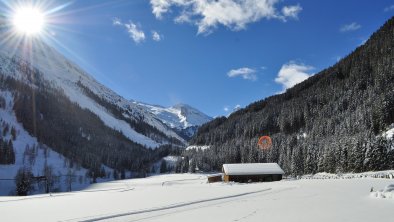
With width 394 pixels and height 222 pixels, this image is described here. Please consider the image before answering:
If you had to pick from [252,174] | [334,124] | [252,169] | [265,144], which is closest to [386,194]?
[252,174]

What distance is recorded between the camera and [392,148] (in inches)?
2886

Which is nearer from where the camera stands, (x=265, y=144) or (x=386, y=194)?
(x=386, y=194)

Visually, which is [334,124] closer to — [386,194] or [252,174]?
[252,174]

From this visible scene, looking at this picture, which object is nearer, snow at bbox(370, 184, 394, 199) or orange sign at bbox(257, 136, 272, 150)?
snow at bbox(370, 184, 394, 199)

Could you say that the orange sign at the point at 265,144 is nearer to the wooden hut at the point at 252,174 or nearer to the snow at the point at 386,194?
the wooden hut at the point at 252,174

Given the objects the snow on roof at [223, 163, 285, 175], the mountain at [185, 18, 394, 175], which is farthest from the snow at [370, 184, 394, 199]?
Result: the snow on roof at [223, 163, 285, 175]

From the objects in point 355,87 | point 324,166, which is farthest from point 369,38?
point 324,166

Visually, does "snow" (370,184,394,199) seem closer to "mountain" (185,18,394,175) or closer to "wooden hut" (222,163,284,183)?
"mountain" (185,18,394,175)

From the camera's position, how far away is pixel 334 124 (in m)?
126

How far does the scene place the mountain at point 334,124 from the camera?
77562mm

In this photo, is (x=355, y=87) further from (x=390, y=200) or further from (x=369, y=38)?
(x=390, y=200)

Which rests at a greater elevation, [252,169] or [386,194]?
[386,194]

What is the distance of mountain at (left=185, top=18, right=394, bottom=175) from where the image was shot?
254 feet

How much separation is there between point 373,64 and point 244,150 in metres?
75.1
